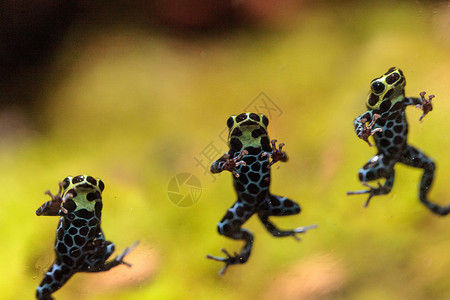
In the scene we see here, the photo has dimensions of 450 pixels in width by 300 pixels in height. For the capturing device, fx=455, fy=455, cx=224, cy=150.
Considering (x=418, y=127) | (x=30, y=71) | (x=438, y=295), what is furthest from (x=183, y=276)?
(x=30, y=71)

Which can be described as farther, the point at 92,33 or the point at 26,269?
the point at 92,33

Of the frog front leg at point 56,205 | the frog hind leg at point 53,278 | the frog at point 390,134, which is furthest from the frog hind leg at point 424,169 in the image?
the frog hind leg at point 53,278

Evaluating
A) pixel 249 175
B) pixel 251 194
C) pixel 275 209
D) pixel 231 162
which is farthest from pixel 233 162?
pixel 275 209

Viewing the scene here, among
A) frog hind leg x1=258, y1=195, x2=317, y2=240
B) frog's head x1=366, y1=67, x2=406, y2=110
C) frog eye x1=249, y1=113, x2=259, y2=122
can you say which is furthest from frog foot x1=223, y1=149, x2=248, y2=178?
frog's head x1=366, y1=67, x2=406, y2=110

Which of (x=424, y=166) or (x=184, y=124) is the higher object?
(x=184, y=124)

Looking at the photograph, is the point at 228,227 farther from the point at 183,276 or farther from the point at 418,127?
the point at 418,127

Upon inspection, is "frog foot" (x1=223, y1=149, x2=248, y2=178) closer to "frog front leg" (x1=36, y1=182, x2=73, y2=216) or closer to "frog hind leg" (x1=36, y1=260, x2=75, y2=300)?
"frog front leg" (x1=36, y1=182, x2=73, y2=216)

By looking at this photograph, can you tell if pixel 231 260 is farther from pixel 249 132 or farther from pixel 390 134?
pixel 390 134
